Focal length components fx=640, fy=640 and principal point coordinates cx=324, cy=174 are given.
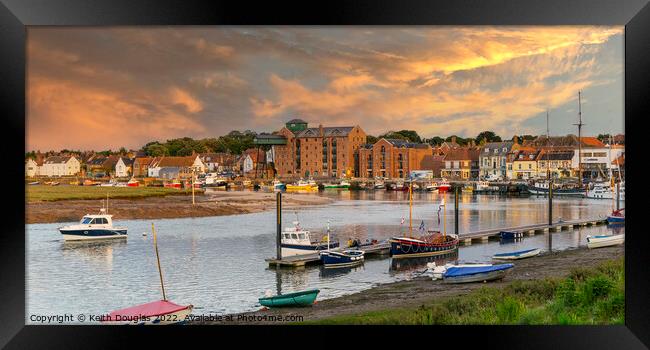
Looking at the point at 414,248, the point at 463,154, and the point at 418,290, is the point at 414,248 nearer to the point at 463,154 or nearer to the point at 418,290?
the point at 418,290

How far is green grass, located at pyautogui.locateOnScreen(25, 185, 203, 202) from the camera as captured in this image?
2412cm

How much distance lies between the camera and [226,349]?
25.2 feet

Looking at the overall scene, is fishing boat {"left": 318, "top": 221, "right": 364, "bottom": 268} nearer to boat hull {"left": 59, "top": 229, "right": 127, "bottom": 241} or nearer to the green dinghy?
the green dinghy

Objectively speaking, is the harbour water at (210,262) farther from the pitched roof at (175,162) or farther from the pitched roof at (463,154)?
the pitched roof at (463,154)

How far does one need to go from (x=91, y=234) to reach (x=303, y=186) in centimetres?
2582

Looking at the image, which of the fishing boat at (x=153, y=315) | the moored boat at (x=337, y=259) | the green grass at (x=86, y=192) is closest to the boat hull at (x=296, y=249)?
the moored boat at (x=337, y=259)

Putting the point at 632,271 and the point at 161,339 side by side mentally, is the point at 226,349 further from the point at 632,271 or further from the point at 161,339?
the point at 632,271

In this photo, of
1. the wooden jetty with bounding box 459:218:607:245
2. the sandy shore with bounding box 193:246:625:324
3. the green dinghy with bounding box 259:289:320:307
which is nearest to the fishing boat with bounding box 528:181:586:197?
the wooden jetty with bounding box 459:218:607:245

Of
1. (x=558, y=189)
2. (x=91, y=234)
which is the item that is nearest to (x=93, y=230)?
(x=91, y=234)

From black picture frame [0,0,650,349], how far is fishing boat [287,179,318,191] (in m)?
34.2

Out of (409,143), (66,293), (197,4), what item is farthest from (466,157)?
(197,4)

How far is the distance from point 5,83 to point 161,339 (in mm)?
3694

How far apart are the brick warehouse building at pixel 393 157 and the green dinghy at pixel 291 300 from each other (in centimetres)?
2067

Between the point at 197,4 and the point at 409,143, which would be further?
the point at 409,143
